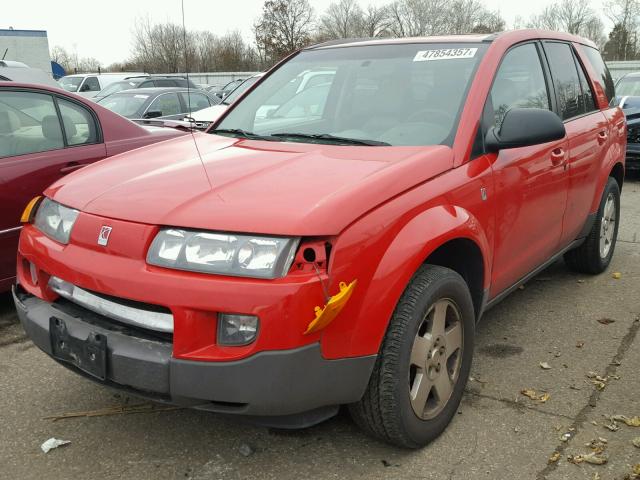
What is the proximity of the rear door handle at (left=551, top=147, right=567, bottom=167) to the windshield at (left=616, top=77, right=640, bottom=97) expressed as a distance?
869cm

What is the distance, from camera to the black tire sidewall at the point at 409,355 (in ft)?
7.79

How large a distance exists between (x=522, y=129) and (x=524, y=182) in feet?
1.37

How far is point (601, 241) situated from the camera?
15.6ft

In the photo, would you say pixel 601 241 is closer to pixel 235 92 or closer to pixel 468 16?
pixel 235 92

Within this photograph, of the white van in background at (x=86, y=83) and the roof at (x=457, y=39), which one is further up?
the white van in background at (x=86, y=83)

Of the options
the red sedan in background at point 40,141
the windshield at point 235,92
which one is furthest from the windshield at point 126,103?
the red sedan in background at point 40,141

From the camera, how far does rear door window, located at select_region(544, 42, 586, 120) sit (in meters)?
3.91

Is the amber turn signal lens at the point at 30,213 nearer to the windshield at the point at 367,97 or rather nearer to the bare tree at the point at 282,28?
the windshield at the point at 367,97

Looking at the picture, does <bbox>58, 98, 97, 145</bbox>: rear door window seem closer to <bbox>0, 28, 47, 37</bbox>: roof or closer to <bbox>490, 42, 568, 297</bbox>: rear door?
<bbox>490, 42, 568, 297</bbox>: rear door

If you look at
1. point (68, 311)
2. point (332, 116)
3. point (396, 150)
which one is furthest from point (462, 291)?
point (68, 311)

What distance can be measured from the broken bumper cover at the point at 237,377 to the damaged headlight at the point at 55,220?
445 millimetres

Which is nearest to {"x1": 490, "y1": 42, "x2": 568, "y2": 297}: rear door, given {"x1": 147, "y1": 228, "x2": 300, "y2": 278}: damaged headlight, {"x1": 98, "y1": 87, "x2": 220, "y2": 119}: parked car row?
{"x1": 147, "y1": 228, "x2": 300, "y2": 278}: damaged headlight

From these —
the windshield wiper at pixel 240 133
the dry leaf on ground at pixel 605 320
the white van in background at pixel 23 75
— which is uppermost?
the white van in background at pixel 23 75

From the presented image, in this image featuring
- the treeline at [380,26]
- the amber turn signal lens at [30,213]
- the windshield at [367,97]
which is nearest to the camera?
the amber turn signal lens at [30,213]
